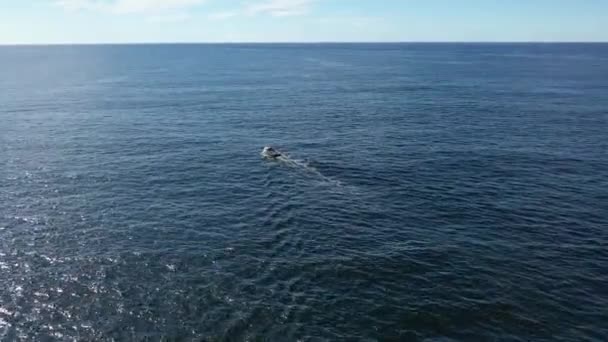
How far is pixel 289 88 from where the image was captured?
17925 centimetres

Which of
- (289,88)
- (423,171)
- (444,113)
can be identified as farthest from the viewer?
(289,88)

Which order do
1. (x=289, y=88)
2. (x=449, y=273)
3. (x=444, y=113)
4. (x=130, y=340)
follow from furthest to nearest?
1. (x=289, y=88)
2. (x=444, y=113)
3. (x=449, y=273)
4. (x=130, y=340)

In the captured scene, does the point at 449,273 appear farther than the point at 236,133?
No

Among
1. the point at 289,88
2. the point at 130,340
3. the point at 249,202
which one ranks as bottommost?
the point at 130,340

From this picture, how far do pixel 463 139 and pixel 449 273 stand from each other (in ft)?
185

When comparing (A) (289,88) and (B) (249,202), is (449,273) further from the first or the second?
(A) (289,88)

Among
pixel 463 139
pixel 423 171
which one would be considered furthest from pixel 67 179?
pixel 463 139

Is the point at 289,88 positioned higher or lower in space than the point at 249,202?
higher

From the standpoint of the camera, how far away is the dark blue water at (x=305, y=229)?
141 ft

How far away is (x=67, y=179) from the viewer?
75938 millimetres

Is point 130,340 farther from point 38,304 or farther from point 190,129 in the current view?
point 190,129

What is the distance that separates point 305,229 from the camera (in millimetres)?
60688

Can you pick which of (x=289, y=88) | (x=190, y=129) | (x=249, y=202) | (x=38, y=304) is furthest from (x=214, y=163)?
(x=289, y=88)

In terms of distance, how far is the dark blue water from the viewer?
141 ft
